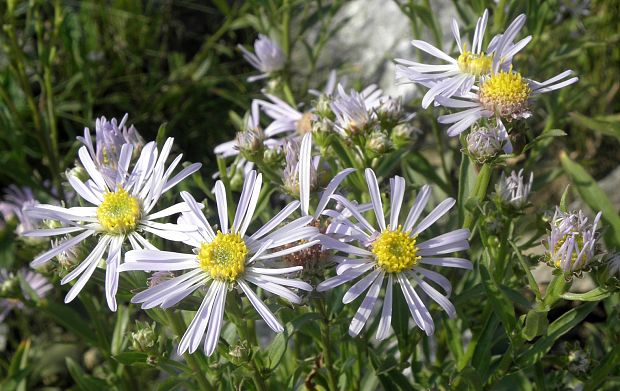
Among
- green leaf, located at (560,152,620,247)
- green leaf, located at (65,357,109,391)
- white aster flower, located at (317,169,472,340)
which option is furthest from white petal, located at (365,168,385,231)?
green leaf, located at (65,357,109,391)

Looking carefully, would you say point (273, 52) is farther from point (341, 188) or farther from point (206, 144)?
point (206, 144)

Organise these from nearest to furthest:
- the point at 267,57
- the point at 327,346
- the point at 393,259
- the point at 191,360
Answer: the point at 393,259 < the point at 191,360 < the point at 327,346 < the point at 267,57

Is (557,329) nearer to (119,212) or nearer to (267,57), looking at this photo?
(119,212)

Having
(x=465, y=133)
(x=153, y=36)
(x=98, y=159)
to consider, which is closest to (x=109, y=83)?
(x=153, y=36)

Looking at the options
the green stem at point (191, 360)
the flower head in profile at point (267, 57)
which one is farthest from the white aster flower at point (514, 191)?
the flower head in profile at point (267, 57)

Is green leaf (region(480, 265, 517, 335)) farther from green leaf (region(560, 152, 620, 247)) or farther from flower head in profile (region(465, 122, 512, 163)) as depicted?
green leaf (region(560, 152, 620, 247))

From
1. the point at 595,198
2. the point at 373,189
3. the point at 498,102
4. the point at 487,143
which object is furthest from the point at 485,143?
the point at 595,198

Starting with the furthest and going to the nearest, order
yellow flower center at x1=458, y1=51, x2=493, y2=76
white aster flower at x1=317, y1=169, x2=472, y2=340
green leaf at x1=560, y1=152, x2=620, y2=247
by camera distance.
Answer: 1. green leaf at x1=560, y1=152, x2=620, y2=247
2. yellow flower center at x1=458, y1=51, x2=493, y2=76
3. white aster flower at x1=317, y1=169, x2=472, y2=340
